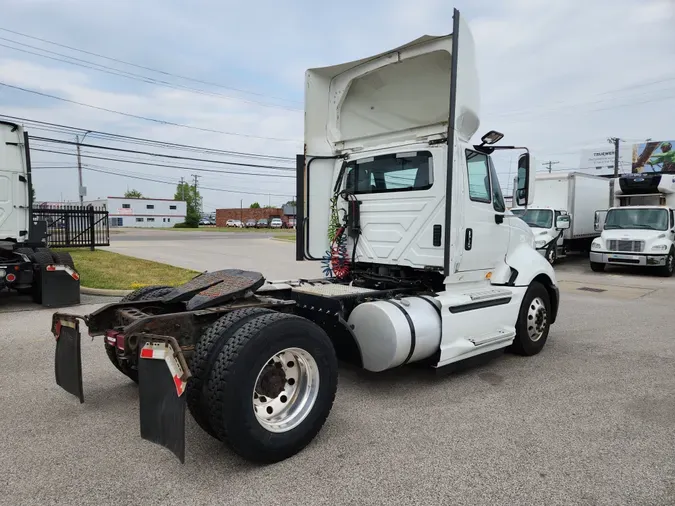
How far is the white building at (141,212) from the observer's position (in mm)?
84500

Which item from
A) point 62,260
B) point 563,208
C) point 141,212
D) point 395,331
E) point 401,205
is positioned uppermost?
point 141,212

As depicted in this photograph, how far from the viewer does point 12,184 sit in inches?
341

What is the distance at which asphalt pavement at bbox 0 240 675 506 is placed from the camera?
2826 millimetres

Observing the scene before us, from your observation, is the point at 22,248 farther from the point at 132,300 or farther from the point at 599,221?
the point at 599,221

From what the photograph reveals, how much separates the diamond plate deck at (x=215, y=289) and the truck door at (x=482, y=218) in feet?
7.25

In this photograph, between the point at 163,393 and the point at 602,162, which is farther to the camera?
the point at 602,162

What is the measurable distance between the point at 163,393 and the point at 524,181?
4.49m

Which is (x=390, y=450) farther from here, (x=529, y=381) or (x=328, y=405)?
(x=529, y=381)

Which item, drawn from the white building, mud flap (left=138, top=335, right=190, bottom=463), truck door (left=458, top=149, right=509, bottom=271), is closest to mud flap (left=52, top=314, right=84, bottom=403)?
mud flap (left=138, top=335, right=190, bottom=463)

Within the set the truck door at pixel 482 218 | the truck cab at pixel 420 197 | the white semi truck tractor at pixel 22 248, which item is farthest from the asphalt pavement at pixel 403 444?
the white semi truck tractor at pixel 22 248

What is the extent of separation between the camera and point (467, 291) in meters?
5.12

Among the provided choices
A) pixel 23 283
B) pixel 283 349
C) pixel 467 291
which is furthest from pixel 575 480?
pixel 23 283

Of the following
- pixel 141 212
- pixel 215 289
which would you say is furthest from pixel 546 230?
pixel 141 212

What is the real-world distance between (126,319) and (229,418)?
138cm
